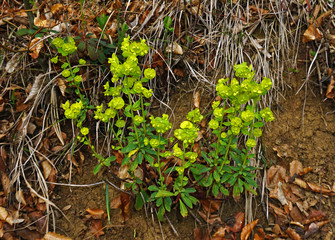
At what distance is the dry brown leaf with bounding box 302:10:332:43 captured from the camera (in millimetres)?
2584

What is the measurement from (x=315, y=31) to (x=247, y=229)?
1.65 m

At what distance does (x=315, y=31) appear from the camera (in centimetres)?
258

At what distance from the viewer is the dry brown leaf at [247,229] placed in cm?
214

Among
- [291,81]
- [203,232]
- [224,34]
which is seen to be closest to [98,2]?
[224,34]

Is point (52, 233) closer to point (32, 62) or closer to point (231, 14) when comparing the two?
point (32, 62)

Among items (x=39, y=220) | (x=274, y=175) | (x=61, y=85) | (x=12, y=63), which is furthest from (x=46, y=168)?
(x=274, y=175)

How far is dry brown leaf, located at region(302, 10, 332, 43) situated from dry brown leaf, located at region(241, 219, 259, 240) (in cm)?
152

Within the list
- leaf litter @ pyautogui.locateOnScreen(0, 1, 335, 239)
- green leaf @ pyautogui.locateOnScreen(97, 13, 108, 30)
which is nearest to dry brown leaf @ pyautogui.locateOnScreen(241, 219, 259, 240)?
leaf litter @ pyautogui.locateOnScreen(0, 1, 335, 239)

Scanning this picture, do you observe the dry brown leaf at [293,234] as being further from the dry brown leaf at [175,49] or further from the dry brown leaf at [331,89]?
the dry brown leaf at [175,49]

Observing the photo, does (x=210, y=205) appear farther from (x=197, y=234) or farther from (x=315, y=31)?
(x=315, y=31)

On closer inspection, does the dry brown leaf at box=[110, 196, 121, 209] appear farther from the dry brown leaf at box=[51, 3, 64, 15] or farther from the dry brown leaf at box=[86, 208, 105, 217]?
the dry brown leaf at box=[51, 3, 64, 15]

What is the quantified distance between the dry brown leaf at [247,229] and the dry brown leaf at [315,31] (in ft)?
4.99

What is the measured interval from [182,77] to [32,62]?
4.01 feet

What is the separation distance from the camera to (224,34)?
8.61 ft
